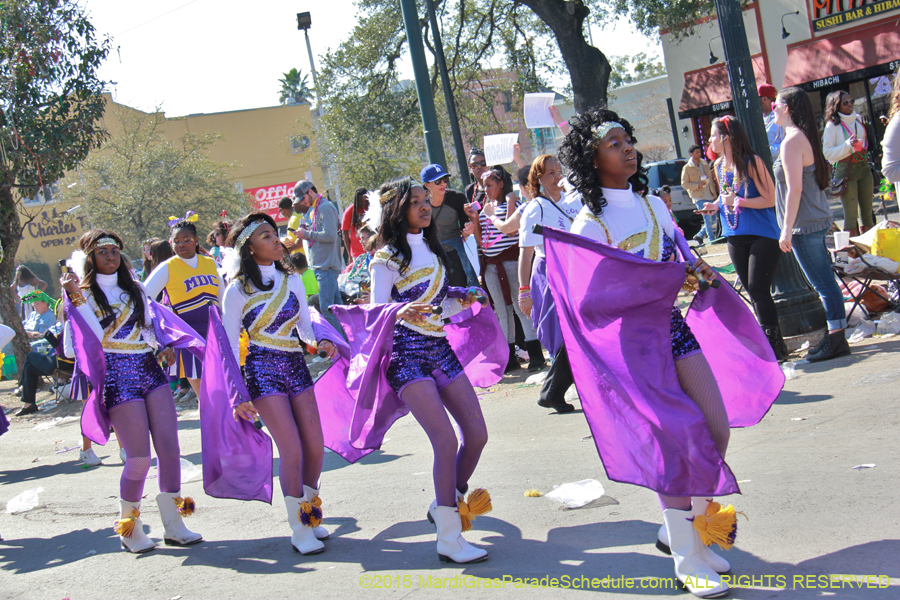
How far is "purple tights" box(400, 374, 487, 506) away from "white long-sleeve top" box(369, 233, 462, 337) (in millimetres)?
319

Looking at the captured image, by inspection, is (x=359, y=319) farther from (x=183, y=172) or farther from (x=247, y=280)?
(x=183, y=172)

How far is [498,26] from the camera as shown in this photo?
1939cm

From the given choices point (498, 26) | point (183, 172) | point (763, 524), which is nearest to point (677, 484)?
point (763, 524)

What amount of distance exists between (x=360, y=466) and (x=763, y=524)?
334 centimetres

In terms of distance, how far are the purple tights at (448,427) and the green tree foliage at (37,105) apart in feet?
36.9

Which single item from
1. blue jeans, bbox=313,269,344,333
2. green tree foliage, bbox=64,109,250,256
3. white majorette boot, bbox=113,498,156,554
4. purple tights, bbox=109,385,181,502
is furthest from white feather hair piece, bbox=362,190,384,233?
green tree foliage, bbox=64,109,250,256

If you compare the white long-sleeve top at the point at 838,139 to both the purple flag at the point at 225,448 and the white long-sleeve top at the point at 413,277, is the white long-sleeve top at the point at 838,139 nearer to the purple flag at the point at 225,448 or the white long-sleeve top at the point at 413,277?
the white long-sleeve top at the point at 413,277

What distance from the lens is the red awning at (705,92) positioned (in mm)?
23703

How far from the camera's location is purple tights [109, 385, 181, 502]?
4824 mm

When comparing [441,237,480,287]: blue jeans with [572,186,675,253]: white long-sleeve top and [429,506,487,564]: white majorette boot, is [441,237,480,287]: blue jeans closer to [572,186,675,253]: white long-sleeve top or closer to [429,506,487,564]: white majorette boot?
[429,506,487,564]: white majorette boot

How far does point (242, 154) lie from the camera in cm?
4644

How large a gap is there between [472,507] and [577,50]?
12003 millimetres

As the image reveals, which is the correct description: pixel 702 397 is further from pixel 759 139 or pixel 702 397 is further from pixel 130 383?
pixel 759 139

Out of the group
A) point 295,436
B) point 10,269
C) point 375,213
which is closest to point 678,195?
point 10,269
